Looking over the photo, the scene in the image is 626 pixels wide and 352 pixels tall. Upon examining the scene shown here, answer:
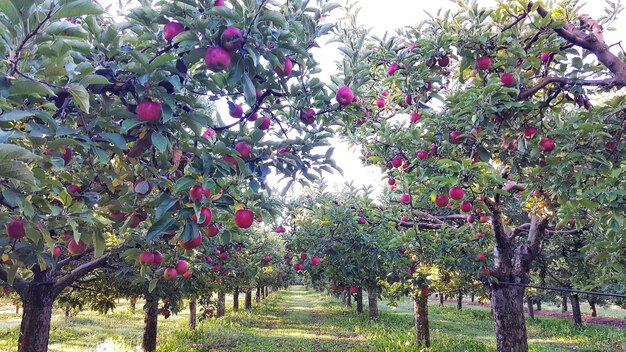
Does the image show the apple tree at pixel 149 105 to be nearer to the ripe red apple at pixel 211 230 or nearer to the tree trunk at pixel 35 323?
the ripe red apple at pixel 211 230

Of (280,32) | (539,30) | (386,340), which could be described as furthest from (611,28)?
(386,340)

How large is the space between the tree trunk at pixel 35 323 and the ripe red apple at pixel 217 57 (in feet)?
23.7

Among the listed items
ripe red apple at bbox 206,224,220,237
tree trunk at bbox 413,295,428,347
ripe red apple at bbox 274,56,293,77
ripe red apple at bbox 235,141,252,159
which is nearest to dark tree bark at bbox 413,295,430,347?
tree trunk at bbox 413,295,428,347

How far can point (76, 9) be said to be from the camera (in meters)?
1.69

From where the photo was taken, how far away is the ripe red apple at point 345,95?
2783 mm

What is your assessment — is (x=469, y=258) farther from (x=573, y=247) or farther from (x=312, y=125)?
(x=312, y=125)

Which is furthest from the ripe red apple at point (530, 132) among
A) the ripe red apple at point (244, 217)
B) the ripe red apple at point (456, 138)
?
the ripe red apple at point (244, 217)

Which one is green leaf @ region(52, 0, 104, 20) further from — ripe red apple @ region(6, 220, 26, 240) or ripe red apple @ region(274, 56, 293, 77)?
ripe red apple @ region(6, 220, 26, 240)

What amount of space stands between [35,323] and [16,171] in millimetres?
7213

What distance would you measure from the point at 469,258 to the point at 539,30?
236 inches

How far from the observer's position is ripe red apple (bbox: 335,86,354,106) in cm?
278

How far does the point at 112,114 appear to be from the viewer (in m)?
2.46

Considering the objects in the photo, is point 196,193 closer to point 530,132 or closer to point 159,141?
point 159,141

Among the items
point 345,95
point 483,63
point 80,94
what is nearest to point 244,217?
point 345,95
